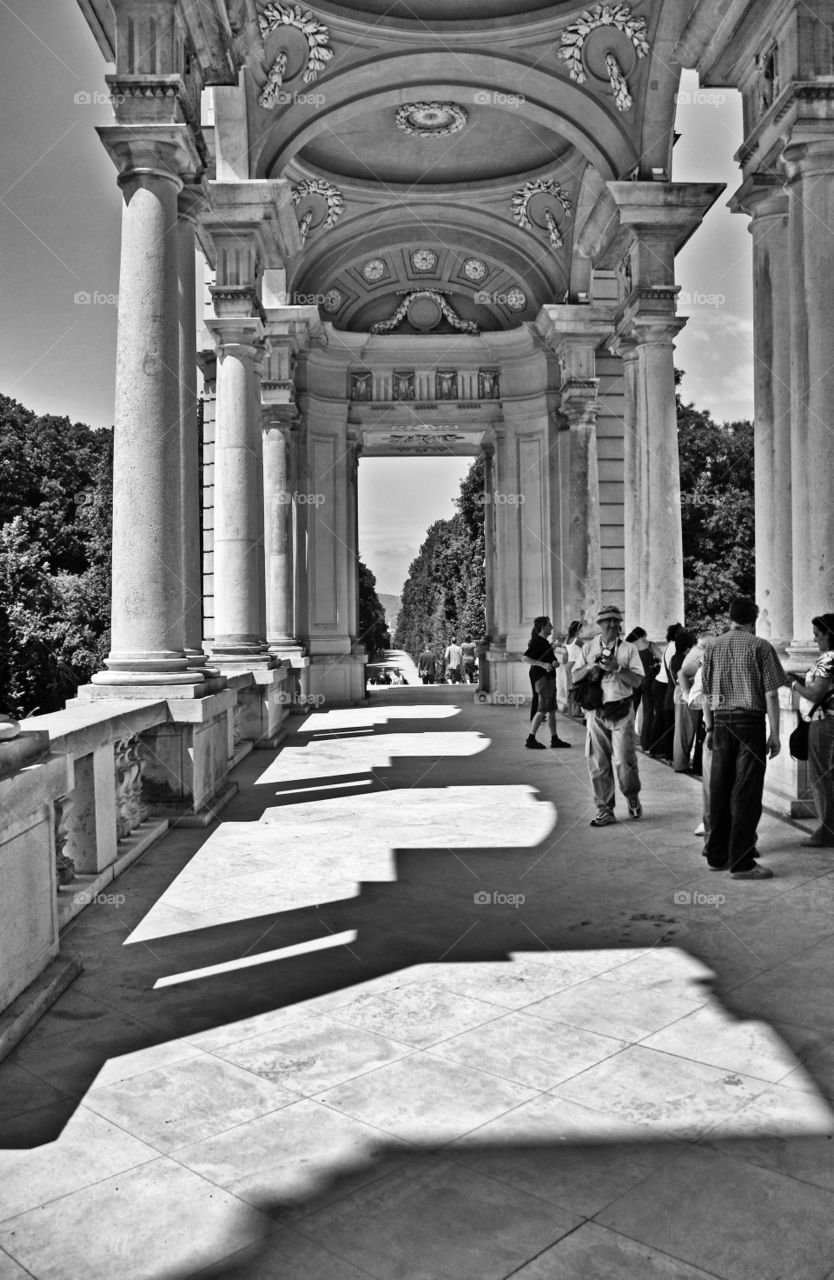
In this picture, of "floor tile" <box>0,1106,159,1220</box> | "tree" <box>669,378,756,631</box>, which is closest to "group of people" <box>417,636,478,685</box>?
"tree" <box>669,378,756,631</box>

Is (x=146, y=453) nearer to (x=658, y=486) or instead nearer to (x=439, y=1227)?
(x=439, y=1227)

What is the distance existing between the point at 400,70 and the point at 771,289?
910cm

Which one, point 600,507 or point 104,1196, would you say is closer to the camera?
point 104,1196

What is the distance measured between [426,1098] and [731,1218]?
1.19m

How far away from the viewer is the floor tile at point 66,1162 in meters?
3.21

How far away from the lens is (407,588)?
474 ft

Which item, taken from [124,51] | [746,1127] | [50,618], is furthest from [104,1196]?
[50,618]

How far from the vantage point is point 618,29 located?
16359mm

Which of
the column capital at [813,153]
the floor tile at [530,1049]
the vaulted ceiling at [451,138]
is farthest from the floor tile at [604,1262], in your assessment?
the vaulted ceiling at [451,138]

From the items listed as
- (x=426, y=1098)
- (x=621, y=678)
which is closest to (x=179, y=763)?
(x=621, y=678)

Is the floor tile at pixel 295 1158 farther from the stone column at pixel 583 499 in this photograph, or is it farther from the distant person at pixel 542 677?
the stone column at pixel 583 499

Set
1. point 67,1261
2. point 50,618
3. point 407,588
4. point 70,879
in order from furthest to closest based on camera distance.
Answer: point 407,588, point 50,618, point 70,879, point 67,1261

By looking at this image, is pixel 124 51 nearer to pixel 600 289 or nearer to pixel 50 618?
pixel 600 289

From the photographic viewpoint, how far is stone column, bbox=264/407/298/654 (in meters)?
21.1
